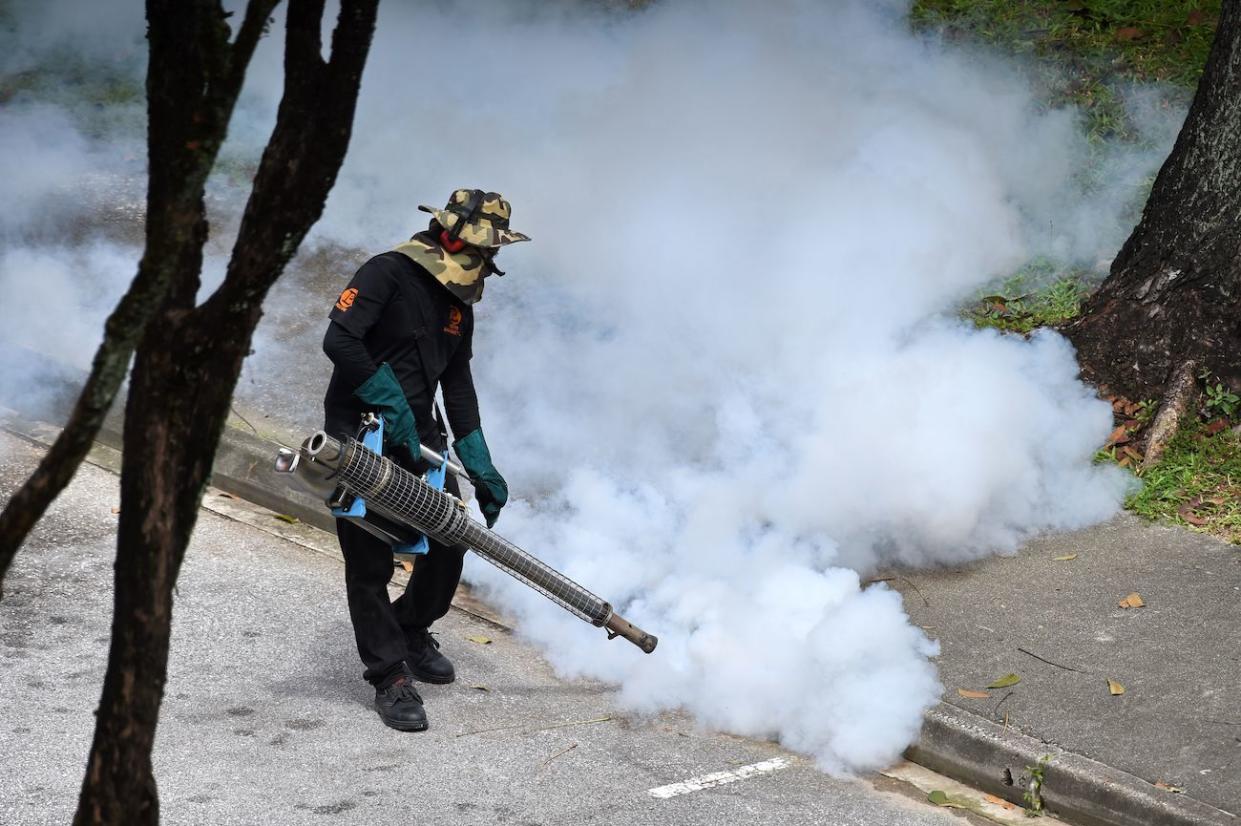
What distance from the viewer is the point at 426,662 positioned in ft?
17.6

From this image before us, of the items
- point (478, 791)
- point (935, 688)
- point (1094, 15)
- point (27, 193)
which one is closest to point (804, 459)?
point (935, 688)

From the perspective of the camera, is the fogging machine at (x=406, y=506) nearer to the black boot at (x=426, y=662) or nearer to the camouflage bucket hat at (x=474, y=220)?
the black boot at (x=426, y=662)

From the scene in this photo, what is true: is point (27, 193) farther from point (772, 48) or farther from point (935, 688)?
point (935, 688)

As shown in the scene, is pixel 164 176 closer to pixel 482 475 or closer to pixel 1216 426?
pixel 482 475

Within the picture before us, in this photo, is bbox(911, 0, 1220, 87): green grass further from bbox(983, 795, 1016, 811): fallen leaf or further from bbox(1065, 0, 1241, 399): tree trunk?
bbox(983, 795, 1016, 811): fallen leaf

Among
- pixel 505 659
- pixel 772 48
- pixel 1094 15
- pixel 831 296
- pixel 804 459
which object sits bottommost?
pixel 505 659

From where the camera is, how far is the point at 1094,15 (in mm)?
10094

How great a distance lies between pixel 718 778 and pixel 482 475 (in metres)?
1.40

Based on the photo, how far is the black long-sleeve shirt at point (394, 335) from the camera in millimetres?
4859

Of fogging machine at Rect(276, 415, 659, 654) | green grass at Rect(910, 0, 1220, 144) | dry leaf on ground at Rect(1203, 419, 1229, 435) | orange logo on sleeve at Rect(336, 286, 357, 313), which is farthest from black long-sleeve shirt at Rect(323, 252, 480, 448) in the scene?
green grass at Rect(910, 0, 1220, 144)

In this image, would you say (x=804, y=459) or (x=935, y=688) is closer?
(x=935, y=688)

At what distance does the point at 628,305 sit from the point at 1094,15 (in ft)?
14.3

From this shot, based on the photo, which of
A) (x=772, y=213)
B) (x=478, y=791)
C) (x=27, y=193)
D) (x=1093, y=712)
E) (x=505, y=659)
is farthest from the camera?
(x=27, y=193)

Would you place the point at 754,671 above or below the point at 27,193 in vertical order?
below
